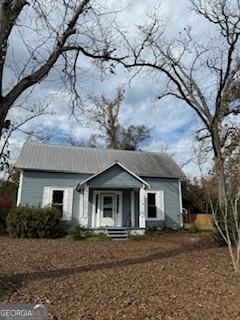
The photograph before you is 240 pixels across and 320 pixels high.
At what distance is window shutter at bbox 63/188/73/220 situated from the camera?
18891mm

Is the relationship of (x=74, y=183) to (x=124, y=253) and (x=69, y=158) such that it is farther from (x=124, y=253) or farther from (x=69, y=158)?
(x=124, y=253)

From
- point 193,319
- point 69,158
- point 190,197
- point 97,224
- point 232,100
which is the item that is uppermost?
point 232,100

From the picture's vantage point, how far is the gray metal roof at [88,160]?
19438 millimetres

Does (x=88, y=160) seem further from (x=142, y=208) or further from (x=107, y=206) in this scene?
(x=142, y=208)

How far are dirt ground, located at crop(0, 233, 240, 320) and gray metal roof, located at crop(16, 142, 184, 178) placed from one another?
9879 mm

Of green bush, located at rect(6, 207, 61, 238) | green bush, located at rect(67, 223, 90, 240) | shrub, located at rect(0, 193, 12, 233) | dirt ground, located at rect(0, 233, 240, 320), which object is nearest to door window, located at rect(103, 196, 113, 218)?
green bush, located at rect(67, 223, 90, 240)

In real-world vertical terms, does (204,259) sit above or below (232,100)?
below

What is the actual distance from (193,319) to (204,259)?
5062 millimetres

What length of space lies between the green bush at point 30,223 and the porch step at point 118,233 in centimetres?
285

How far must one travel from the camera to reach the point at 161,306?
5.21m

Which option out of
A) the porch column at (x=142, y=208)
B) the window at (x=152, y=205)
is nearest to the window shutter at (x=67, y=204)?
the porch column at (x=142, y=208)

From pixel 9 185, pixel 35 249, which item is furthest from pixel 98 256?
pixel 9 185

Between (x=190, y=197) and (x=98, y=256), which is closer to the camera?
(x=98, y=256)

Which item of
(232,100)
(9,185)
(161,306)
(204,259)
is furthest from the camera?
(9,185)
